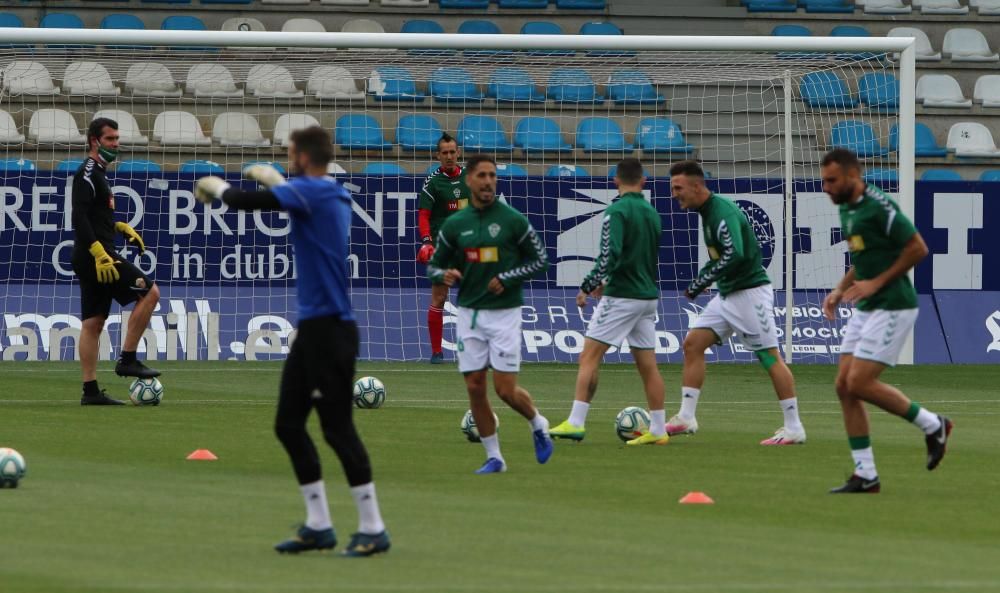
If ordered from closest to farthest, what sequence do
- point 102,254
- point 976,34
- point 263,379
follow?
point 102,254, point 263,379, point 976,34

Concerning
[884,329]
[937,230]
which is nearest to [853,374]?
[884,329]

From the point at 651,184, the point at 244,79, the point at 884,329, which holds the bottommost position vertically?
the point at 884,329

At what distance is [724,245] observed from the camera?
1399 cm

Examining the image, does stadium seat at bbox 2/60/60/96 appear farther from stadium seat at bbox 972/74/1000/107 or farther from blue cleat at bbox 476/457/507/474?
stadium seat at bbox 972/74/1000/107

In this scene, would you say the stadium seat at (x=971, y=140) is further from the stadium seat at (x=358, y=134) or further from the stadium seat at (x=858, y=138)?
the stadium seat at (x=358, y=134)

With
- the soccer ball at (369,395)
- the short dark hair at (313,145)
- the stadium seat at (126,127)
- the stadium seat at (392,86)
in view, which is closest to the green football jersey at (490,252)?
the short dark hair at (313,145)

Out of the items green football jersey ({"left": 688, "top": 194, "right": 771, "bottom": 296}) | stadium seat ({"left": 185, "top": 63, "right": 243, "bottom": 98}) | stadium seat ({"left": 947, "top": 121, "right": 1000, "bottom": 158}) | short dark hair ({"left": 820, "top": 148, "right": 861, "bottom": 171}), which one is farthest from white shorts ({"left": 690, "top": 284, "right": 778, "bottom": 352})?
stadium seat ({"left": 947, "top": 121, "right": 1000, "bottom": 158})

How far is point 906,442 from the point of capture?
47.3 feet

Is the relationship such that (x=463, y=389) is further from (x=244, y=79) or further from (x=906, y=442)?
(x=244, y=79)

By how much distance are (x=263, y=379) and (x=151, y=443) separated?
753 centimetres

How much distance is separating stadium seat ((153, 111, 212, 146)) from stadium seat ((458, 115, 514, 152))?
12.0 ft

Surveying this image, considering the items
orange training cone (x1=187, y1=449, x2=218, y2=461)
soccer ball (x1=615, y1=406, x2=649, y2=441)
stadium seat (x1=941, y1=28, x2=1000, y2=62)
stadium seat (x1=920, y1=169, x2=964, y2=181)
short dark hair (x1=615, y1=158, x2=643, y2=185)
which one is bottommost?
orange training cone (x1=187, y1=449, x2=218, y2=461)

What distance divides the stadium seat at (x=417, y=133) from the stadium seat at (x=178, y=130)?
8.97 feet

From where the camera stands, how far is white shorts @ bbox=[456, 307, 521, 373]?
11891 mm
